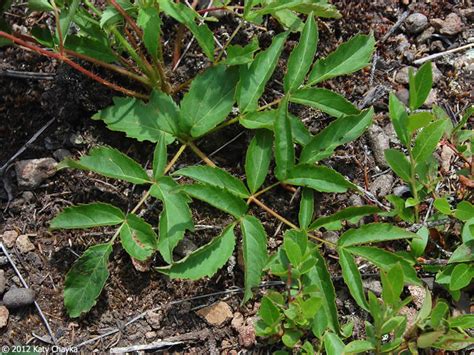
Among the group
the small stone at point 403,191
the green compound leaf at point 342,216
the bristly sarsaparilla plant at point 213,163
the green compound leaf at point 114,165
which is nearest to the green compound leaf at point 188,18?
the bristly sarsaparilla plant at point 213,163

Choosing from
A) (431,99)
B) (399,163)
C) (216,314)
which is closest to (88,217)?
(216,314)

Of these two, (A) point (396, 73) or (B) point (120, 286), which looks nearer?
(B) point (120, 286)

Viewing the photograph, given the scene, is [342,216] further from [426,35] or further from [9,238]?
[9,238]

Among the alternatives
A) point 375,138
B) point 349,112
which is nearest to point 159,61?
point 349,112

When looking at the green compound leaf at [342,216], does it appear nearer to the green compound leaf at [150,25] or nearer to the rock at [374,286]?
the rock at [374,286]

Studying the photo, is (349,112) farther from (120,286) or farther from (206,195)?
(120,286)
